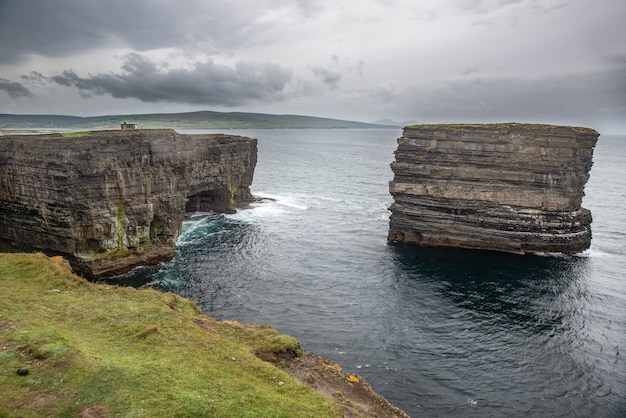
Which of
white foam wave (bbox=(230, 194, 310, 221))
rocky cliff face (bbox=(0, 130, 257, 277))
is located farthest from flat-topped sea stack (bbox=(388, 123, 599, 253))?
rocky cliff face (bbox=(0, 130, 257, 277))

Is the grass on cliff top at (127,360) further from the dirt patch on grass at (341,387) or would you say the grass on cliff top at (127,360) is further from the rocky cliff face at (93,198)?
the rocky cliff face at (93,198)

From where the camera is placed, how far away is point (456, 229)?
66000 millimetres

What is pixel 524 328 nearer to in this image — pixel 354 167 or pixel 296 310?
pixel 296 310

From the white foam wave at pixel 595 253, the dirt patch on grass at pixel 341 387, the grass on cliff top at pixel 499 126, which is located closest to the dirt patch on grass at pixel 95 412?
the dirt patch on grass at pixel 341 387

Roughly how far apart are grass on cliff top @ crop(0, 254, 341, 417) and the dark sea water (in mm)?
10947

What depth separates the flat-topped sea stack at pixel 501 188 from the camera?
207ft

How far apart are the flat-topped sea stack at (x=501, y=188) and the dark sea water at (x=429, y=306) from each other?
10.9 ft

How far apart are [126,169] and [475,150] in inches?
1951

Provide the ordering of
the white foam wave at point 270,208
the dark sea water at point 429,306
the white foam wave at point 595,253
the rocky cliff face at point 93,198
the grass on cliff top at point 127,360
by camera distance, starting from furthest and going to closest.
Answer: the white foam wave at point 270,208 < the white foam wave at point 595,253 < the rocky cliff face at point 93,198 < the dark sea water at point 429,306 < the grass on cliff top at point 127,360

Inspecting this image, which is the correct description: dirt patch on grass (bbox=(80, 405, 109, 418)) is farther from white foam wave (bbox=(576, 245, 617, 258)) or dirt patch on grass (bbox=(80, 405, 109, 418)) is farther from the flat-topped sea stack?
white foam wave (bbox=(576, 245, 617, 258))

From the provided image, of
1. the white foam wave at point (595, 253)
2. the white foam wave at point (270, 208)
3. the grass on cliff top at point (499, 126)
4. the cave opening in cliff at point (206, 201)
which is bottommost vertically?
the white foam wave at point (270, 208)

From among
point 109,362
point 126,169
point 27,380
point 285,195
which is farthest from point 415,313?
point 285,195

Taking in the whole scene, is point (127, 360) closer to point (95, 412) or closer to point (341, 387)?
point (95, 412)

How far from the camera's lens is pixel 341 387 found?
2684 centimetres
